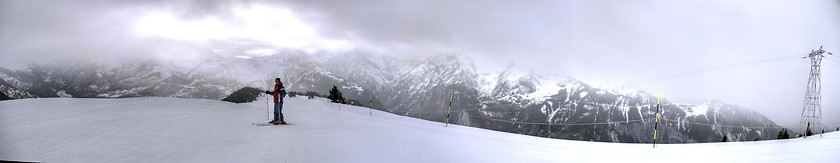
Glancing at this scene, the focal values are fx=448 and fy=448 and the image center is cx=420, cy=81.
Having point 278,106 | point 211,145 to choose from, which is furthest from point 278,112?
point 211,145

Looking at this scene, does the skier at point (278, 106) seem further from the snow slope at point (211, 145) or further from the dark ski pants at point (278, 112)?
the snow slope at point (211, 145)

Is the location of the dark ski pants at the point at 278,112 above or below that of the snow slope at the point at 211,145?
above

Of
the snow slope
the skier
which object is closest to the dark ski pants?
the skier

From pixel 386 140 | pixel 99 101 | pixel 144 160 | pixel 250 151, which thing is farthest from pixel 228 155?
pixel 99 101

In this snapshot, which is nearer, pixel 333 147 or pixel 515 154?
pixel 333 147

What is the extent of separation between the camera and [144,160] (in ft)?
26.3

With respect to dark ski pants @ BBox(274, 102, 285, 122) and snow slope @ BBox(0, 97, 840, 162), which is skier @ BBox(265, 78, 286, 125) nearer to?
dark ski pants @ BBox(274, 102, 285, 122)

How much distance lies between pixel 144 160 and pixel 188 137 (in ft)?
9.79

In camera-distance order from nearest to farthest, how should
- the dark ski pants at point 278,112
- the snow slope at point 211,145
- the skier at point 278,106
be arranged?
1. the snow slope at point 211,145
2. the skier at point 278,106
3. the dark ski pants at point 278,112

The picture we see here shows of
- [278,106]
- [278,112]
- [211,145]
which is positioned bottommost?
[211,145]

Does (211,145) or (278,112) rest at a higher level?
(278,112)

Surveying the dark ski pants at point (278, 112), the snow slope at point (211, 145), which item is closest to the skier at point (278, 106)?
the dark ski pants at point (278, 112)

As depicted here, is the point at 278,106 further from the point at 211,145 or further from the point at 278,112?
the point at 211,145

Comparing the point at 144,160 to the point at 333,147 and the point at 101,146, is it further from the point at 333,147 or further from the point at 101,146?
the point at 333,147
